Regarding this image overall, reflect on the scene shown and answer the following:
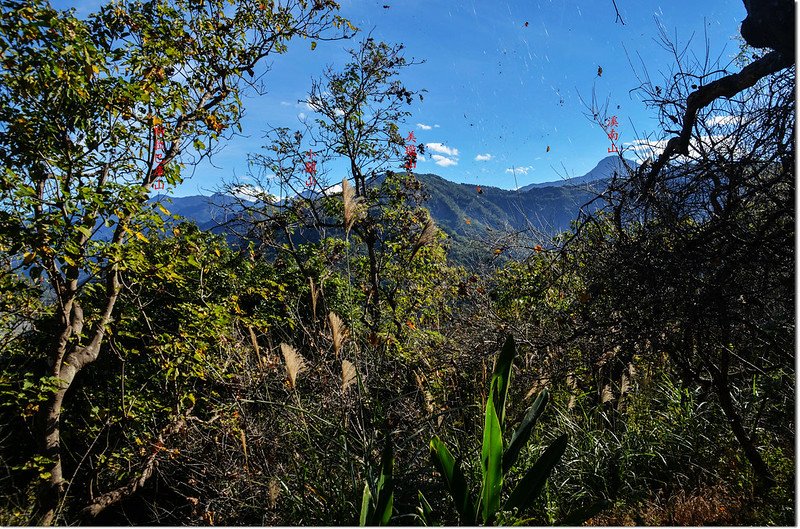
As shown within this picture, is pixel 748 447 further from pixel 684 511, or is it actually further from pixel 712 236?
pixel 712 236

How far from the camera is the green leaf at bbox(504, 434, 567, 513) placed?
1578 mm

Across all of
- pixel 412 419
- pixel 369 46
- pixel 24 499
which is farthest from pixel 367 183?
pixel 24 499

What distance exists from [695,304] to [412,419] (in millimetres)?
1718

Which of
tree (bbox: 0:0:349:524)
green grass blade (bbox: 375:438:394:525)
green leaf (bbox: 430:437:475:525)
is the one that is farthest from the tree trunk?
tree (bbox: 0:0:349:524)

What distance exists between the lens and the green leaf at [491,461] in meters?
1.53

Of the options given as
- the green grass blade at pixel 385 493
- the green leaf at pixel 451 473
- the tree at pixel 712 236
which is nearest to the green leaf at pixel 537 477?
the green leaf at pixel 451 473

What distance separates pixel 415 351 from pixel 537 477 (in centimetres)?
239

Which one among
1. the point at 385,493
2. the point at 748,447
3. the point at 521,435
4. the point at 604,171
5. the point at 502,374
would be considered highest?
the point at 604,171

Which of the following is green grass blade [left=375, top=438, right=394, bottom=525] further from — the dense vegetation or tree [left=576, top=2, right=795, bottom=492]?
tree [left=576, top=2, right=795, bottom=492]

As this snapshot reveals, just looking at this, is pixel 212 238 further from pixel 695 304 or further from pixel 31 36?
pixel 695 304

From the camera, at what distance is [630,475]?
2844mm

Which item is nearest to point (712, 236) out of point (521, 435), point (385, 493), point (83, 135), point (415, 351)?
point (521, 435)

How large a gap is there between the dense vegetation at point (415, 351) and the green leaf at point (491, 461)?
0.03 feet

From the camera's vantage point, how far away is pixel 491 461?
156cm
